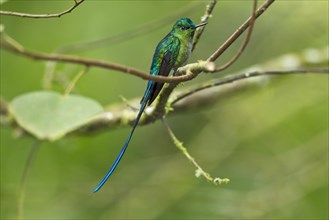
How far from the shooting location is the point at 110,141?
12.0ft

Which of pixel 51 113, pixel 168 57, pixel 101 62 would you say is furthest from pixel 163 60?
pixel 101 62

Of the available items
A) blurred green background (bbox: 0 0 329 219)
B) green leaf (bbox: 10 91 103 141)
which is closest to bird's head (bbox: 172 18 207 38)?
green leaf (bbox: 10 91 103 141)

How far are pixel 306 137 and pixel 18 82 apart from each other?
1663 millimetres

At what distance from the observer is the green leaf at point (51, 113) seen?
5.17 feet

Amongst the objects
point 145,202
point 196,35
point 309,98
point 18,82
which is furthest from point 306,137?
point 196,35

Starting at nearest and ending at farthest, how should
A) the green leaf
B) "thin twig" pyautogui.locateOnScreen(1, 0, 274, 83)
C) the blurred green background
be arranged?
1. "thin twig" pyautogui.locateOnScreen(1, 0, 274, 83)
2. the green leaf
3. the blurred green background

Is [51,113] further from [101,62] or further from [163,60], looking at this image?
[101,62]

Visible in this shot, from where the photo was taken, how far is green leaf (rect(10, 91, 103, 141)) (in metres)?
1.58

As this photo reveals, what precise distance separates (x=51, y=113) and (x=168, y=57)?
0.32 m

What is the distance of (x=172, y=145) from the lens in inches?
152

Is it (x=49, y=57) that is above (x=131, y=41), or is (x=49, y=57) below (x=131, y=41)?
above

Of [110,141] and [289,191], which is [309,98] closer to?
[289,191]

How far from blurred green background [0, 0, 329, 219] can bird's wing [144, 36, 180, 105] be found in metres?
1.62

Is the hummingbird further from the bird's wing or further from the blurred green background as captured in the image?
the blurred green background
